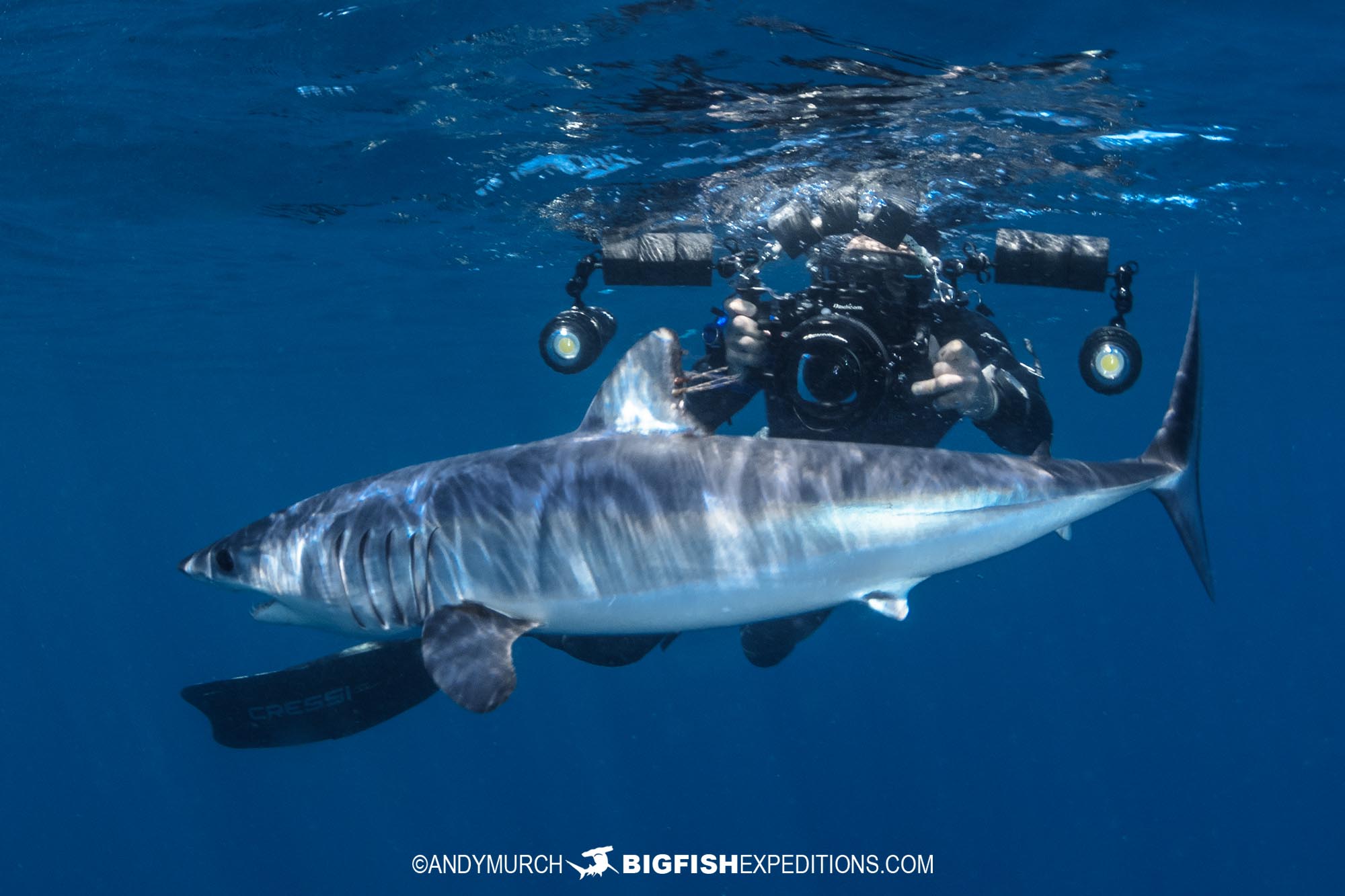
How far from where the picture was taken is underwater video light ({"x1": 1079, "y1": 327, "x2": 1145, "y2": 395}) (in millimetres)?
5859

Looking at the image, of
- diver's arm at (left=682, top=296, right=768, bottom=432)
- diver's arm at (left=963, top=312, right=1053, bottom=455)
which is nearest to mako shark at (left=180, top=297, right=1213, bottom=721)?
diver's arm at (left=682, top=296, right=768, bottom=432)

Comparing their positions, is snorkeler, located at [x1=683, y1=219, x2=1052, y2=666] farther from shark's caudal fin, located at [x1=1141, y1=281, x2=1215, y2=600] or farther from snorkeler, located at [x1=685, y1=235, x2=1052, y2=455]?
shark's caudal fin, located at [x1=1141, y1=281, x2=1215, y2=600]

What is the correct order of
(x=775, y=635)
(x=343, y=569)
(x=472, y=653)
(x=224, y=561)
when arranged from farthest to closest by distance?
(x=775, y=635), (x=224, y=561), (x=343, y=569), (x=472, y=653)

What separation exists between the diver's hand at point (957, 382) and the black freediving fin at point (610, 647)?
2362 mm

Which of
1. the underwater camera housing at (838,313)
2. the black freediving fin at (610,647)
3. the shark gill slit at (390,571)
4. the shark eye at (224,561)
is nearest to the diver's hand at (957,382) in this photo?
the underwater camera housing at (838,313)

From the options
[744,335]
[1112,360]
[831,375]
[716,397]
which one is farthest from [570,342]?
[1112,360]

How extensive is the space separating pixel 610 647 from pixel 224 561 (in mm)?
2500

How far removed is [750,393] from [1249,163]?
1021 cm

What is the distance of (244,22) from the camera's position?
8.14 m

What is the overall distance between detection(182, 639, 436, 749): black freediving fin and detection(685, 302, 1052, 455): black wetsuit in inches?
108

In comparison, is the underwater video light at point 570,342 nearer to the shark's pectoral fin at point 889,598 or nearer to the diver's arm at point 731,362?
the diver's arm at point 731,362

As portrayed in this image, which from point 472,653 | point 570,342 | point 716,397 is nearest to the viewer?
point 472,653

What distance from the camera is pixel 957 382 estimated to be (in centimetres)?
459

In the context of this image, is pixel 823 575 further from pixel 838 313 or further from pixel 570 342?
pixel 570 342
